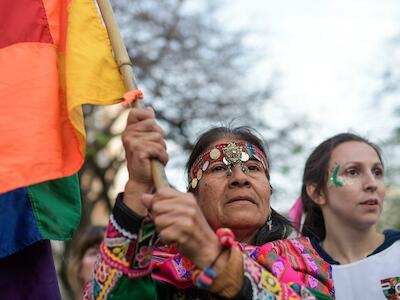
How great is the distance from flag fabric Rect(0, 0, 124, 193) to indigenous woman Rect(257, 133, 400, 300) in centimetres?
159

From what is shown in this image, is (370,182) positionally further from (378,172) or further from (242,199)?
(242,199)

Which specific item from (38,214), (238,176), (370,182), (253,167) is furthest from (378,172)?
(38,214)

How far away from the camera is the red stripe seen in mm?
2814

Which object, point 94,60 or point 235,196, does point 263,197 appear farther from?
point 94,60

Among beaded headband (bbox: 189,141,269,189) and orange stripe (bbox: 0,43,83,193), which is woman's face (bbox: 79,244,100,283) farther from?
orange stripe (bbox: 0,43,83,193)

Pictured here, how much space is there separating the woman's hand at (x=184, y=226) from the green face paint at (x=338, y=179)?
2.13 m

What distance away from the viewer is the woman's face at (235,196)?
276 centimetres

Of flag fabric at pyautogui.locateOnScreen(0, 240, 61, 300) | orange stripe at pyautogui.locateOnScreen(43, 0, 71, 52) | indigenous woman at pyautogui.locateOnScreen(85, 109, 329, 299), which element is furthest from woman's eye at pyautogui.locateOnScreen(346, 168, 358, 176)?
orange stripe at pyautogui.locateOnScreen(43, 0, 71, 52)

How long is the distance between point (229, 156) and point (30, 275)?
1.04 m

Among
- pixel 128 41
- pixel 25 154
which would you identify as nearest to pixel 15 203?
pixel 25 154

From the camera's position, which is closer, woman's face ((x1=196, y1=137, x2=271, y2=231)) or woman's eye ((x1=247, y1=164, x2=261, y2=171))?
woman's face ((x1=196, y1=137, x2=271, y2=231))

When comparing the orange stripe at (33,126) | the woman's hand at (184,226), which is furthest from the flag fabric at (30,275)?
the woman's hand at (184,226)

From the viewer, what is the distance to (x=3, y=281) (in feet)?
9.54

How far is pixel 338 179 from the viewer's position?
412 cm
